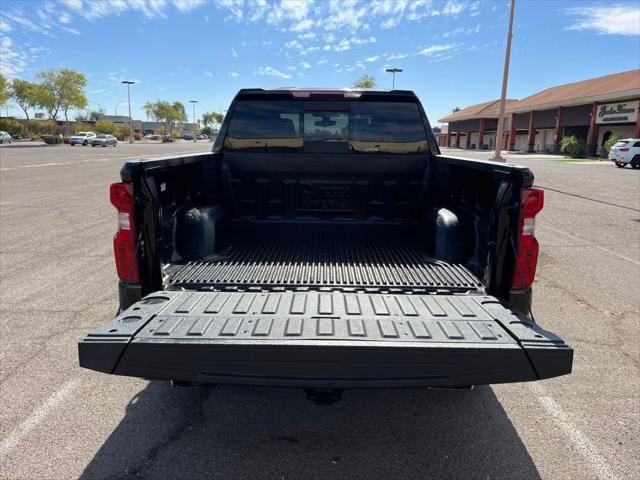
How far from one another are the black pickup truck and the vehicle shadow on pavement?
0.68 metres

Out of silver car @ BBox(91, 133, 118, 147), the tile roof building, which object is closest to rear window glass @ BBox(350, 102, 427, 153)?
the tile roof building

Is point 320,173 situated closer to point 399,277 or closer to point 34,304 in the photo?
point 399,277

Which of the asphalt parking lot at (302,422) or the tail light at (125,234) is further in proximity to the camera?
the tail light at (125,234)

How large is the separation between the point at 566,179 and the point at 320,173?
2018 cm

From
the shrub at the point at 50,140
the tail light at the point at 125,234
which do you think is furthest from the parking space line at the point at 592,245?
the shrub at the point at 50,140

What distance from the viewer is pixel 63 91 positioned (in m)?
70.4

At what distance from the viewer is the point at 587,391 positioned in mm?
3436

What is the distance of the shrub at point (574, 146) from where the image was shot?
146 feet

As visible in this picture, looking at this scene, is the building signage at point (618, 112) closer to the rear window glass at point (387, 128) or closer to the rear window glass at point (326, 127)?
the rear window glass at point (387, 128)

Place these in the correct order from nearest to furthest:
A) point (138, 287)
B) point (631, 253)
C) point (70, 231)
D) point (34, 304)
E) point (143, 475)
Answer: point (143, 475) < point (138, 287) < point (34, 304) < point (631, 253) < point (70, 231)

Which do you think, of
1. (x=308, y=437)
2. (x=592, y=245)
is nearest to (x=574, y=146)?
(x=592, y=245)

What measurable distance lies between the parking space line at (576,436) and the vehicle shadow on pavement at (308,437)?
341mm

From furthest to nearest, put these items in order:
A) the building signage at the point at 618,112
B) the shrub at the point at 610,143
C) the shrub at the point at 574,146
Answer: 1. the shrub at the point at 574,146
2. the shrub at the point at 610,143
3. the building signage at the point at 618,112

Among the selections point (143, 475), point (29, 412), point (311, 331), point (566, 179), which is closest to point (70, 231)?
point (29, 412)
